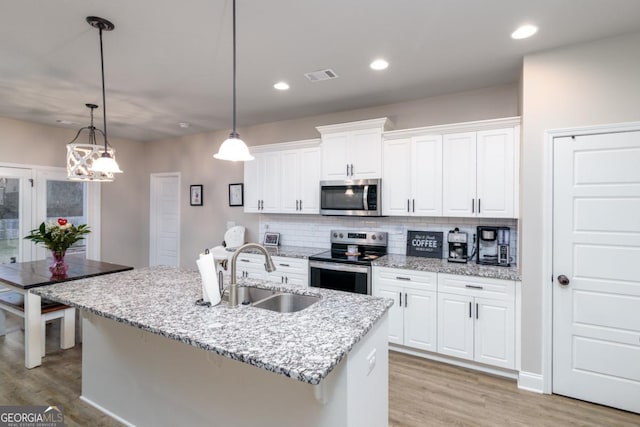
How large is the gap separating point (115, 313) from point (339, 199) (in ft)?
8.58

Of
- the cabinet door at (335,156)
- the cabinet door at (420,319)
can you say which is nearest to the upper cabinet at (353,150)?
the cabinet door at (335,156)

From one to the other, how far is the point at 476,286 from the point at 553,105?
1627 mm

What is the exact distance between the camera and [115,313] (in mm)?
1718

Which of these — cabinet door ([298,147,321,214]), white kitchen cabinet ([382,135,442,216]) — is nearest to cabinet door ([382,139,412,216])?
white kitchen cabinet ([382,135,442,216])

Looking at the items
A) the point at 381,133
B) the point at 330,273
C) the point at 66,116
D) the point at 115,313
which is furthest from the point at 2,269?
the point at 381,133

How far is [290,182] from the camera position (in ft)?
14.0

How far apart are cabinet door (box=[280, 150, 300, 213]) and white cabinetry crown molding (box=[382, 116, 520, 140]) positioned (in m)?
1.25

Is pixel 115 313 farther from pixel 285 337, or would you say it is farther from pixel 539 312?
pixel 539 312

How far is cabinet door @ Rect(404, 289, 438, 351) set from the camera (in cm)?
311

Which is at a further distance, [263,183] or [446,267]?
[263,183]

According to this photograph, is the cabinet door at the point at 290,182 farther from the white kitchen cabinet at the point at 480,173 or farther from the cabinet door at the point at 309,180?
the white kitchen cabinet at the point at 480,173

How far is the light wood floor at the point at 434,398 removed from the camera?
2.30 metres

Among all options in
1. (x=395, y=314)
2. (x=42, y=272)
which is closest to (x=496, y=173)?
(x=395, y=314)

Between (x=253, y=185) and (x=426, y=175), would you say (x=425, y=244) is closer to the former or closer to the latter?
(x=426, y=175)
